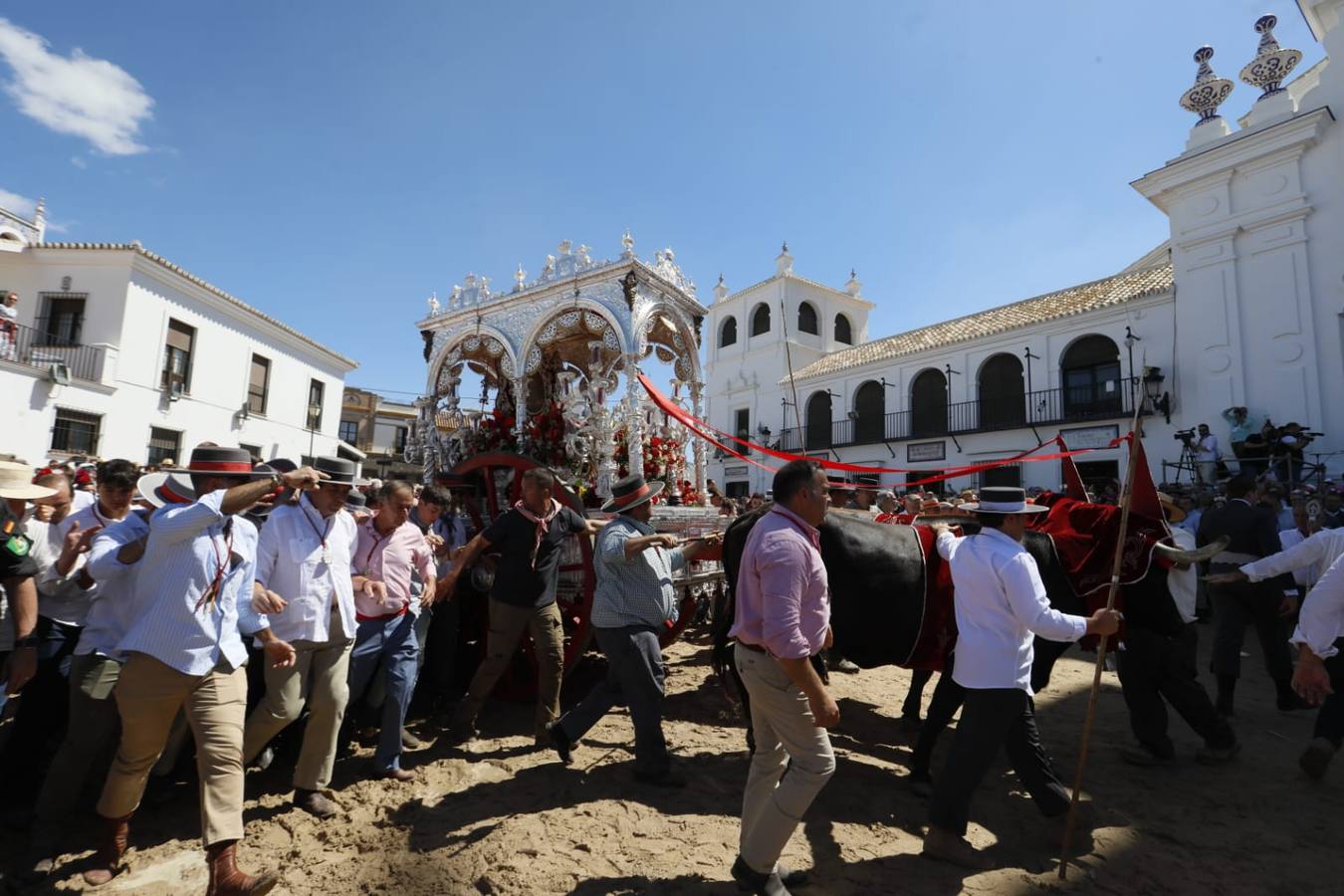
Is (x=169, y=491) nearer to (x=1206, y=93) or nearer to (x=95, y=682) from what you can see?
(x=95, y=682)

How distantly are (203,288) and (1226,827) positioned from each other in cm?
2008

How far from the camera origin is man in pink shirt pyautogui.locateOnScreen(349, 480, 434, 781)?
3.62 meters

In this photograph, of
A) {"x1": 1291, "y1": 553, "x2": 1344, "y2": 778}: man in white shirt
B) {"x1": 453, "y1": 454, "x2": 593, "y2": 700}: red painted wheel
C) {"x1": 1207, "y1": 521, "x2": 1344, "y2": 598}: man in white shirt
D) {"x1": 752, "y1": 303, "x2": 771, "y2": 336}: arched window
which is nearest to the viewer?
{"x1": 1291, "y1": 553, "x2": 1344, "y2": 778}: man in white shirt

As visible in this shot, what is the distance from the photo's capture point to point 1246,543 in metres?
5.20

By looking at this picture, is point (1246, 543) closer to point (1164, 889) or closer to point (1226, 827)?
point (1226, 827)

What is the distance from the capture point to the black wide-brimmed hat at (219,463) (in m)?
2.59

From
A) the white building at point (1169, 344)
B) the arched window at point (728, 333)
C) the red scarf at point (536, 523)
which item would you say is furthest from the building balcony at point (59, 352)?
the arched window at point (728, 333)

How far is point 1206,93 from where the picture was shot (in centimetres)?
1379

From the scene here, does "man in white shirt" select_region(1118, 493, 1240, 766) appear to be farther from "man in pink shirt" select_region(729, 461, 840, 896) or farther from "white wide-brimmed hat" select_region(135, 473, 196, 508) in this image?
"white wide-brimmed hat" select_region(135, 473, 196, 508)

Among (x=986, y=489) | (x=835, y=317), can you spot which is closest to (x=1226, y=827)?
(x=986, y=489)

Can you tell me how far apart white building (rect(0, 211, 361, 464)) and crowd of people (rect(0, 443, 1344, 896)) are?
1137 cm

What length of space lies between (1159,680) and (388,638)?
478 centimetres

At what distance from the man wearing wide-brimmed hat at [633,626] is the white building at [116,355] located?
48.1 feet

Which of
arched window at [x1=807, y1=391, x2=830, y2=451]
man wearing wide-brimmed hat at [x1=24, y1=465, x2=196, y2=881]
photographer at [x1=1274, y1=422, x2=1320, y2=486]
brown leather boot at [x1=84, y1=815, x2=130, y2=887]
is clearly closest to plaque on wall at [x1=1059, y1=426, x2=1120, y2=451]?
photographer at [x1=1274, y1=422, x2=1320, y2=486]
